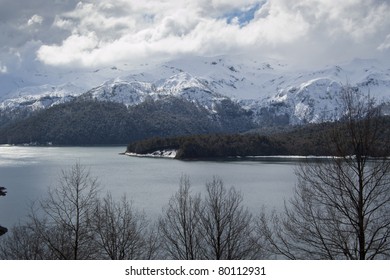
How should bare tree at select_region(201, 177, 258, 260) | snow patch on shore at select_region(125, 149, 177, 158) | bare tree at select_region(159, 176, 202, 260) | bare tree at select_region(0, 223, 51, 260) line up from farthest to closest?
snow patch on shore at select_region(125, 149, 177, 158) < bare tree at select_region(0, 223, 51, 260) < bare tree at select_region(159, 176, 202, 260) < bare tree at select_region(201, 177, 258, 260)

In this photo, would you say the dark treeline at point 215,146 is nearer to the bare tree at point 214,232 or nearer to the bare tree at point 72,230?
the bare tree at point 72,230

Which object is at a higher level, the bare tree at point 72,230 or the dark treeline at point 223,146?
the dark treeline at point 223,146

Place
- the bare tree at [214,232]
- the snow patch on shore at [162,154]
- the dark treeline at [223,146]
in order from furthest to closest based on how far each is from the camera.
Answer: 1. the snow patch on shore at [162,154]
2. the dark treeline at [223,146]
3. the bare tree at [214,232]

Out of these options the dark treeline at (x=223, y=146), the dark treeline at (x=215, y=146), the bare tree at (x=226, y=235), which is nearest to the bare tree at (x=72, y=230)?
the bare tree at (x=226, y=235)

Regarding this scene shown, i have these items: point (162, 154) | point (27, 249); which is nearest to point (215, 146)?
point (162, 154)

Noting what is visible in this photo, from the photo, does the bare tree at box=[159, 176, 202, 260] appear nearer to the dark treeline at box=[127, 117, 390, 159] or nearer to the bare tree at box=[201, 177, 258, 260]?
the bare tree at box=[201, 177, 258, 260]

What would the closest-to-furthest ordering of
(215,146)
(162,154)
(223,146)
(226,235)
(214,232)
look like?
(226,235)
(214,232)
(215,146)
(223,146)
(162,154)

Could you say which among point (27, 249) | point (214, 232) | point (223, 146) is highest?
point (223, 146)

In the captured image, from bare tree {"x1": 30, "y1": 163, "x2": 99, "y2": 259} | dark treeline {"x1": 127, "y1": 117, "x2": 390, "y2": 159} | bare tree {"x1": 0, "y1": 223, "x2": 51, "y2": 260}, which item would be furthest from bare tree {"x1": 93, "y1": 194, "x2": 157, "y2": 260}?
dark treeline {"x1": 127, "y1": 117, "x2": 390, "y2": 159}

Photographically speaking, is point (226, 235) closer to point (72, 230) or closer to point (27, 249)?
point (72, 230)

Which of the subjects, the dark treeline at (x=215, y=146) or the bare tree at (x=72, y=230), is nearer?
the bare tree at (x=72, y=230)

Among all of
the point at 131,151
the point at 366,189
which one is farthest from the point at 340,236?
the point at 131,151
